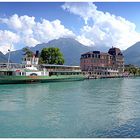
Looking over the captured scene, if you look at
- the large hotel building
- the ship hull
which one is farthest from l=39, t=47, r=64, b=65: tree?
the large hotel building

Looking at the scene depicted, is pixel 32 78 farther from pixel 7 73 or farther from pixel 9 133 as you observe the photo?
pixel 9 133

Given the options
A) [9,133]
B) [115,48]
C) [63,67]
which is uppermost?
[115,48]

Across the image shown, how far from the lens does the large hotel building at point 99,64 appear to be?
303 ft

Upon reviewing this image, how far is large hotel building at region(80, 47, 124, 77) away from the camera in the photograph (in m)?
92.3

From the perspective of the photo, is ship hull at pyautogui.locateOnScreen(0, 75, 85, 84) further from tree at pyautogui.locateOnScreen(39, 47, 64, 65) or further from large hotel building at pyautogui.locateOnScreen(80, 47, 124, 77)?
large hotel building at pyautogui.locateOnScreen(80, 47, 124, 77)

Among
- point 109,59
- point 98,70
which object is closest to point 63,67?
→ point 98,70

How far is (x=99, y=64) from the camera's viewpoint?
311 ft

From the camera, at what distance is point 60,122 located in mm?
13250

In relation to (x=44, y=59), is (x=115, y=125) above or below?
below

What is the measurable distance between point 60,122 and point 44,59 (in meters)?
53.8

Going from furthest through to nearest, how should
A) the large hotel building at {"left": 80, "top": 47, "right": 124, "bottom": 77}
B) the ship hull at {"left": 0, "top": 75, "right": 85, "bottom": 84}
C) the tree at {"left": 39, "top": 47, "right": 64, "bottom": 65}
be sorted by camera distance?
the large hotel building at {"left": 80, "top": 47, "right": 124, "bottom": 77}
the tree at {"left": 39, "top": 47, "right": 64, "bottom": 65}
the ship hull at {"left": 0, "top": 75, "right": 85, "bottom": 84}

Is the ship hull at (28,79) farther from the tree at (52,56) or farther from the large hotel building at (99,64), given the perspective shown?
the large hotel building at (99,64)

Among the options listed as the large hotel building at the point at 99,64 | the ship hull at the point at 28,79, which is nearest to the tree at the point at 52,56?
the ship hull at the point at 28,79

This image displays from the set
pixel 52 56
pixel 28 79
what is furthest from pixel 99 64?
pixel 28 79
